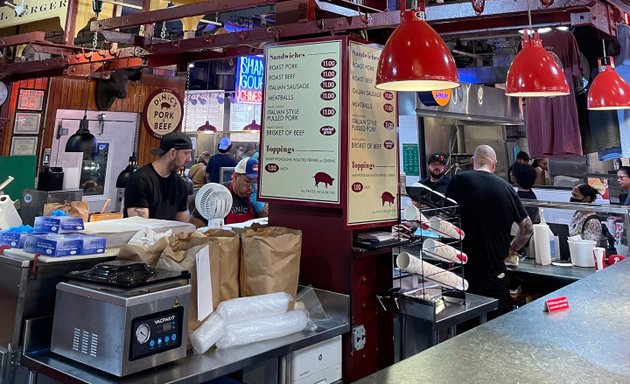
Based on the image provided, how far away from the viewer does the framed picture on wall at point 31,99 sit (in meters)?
6.81

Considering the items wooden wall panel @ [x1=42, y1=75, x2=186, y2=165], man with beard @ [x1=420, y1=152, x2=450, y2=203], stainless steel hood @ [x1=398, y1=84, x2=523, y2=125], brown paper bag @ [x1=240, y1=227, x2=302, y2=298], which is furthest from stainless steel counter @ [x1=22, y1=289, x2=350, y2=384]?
wooden wall panel @ [x1=42, y1=75, x2=186, y2=165]

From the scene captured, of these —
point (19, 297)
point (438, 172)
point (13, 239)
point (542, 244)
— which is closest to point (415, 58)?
point (19, 297)

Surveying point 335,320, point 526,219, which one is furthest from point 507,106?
point 335,320

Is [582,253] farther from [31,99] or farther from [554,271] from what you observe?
[31,99]

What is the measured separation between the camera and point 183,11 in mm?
3152

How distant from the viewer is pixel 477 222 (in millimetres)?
4059

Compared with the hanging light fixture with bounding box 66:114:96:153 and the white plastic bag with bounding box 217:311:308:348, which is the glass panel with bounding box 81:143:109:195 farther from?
the white plastic bag with bounding box 217:311:308:348

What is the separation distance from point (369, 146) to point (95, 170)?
6.08 meters

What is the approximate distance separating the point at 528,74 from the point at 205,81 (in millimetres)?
10418

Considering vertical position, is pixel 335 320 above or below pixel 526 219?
below

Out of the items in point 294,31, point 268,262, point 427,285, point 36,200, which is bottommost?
point 427,285

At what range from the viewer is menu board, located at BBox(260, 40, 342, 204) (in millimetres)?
2545

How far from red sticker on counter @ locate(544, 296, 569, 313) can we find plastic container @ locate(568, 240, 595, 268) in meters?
2.04

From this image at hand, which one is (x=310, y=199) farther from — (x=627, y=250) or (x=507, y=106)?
(x=507, y=106)
